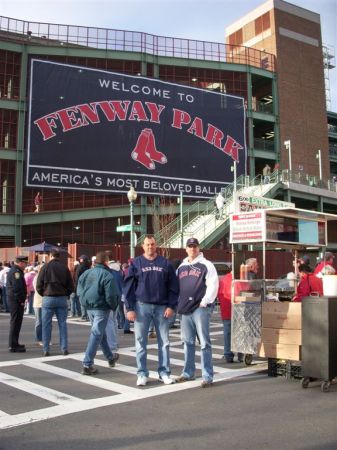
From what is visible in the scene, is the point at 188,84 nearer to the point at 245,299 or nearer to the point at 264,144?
the point at 264,144

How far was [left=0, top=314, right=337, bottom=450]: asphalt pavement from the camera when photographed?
4.73 m

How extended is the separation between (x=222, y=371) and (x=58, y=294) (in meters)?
3.38

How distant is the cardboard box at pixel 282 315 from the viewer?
748 centimetres

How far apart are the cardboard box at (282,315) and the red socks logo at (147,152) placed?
29.3 m

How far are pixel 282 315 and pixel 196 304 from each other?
4.61 feet

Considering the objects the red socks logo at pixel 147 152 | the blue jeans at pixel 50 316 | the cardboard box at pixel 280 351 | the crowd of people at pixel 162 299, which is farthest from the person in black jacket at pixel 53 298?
the red socks logo at pixel 147 152

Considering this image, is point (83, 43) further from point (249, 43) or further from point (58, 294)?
point (58, 294)

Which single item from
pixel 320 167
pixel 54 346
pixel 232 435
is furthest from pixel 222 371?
pixel 320 167

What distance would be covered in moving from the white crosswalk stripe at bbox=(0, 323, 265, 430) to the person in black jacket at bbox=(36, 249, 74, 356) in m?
0.38

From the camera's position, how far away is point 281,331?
758cm

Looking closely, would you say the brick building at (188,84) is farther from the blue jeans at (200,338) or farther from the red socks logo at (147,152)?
the blue jeans at (200,338)

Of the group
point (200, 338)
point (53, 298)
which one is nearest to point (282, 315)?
point (200, 338)

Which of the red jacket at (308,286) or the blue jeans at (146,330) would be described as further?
the red jacket at (308,286)

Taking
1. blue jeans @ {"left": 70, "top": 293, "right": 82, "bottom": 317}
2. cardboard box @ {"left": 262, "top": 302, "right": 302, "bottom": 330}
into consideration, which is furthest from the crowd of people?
blue jeans @ {"left": 70, "top": 293, "right": 82, "bottom": 317}
